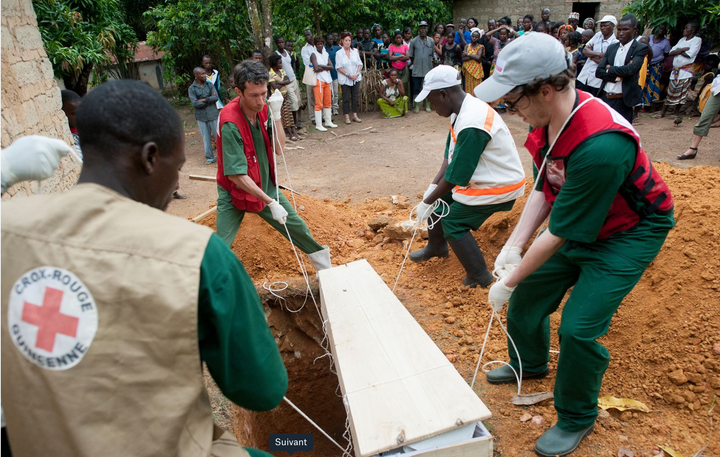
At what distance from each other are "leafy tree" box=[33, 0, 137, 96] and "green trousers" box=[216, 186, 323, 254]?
688cm

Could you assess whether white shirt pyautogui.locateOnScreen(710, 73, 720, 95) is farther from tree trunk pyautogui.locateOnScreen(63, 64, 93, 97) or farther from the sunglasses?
tree trunk pyautogui.locateOnScreen(63, 64, 93, 97)

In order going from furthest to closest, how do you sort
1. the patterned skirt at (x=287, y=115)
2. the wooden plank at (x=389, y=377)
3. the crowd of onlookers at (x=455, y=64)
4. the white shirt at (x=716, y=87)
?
the patterned skirt at (x=287, y=115), the crowd of onlookers at (x=455, y=64), the white shirt at (x=716, y=87), the wooden plank at (x=389, y=377)

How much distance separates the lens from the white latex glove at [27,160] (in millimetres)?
1577

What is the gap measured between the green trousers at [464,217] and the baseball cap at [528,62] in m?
1.65

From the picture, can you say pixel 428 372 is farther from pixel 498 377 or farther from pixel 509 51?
pixel 509 51

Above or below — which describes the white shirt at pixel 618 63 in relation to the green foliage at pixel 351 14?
below

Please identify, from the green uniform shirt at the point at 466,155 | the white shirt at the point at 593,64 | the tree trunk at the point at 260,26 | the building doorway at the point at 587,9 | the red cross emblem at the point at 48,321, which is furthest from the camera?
the building doorway at the point at 587,9

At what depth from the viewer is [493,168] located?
140 inches

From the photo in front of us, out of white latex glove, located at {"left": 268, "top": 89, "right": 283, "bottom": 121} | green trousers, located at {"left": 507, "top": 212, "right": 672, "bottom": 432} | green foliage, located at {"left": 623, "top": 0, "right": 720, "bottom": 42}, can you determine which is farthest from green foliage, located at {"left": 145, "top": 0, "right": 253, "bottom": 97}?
green trousers, located at {"left": 507, "top": 212, "right": 672, "bottom": 432}

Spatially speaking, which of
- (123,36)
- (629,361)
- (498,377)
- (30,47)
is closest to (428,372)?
(498,377)

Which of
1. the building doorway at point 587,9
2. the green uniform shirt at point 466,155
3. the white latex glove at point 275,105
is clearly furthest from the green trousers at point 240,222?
the building doorway at point 587,9

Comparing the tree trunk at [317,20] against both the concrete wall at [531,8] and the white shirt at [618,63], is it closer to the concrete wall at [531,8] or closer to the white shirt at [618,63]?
the concrete wall at [531,8]

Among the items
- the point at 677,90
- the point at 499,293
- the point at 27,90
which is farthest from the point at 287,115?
the point at 499,293

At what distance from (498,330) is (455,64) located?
31.8 feet
